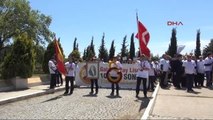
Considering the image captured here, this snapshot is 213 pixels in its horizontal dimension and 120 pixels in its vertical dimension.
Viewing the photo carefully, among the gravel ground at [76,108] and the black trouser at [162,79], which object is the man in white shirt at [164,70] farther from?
the gravel ground at [76,108]

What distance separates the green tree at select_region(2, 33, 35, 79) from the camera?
21.1 metres

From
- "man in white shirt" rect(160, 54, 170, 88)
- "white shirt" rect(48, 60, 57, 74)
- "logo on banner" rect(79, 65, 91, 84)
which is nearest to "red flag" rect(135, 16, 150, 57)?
"man in white shirt" rect(160, 54, 170, 88)

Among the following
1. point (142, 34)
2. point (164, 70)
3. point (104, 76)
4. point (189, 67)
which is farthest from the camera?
point (104, 76)

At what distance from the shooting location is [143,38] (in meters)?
18.9

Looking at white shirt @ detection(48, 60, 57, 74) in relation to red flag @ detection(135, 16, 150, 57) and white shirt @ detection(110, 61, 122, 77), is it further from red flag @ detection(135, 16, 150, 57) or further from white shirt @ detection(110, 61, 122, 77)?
red flag @ detection(135, 16, 150, 57)

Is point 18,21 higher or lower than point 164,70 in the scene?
higher

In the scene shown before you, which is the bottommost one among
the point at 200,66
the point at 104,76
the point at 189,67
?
the point at 104,76

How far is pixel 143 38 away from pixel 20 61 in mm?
6873

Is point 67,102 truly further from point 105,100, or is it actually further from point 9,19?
point 9,19

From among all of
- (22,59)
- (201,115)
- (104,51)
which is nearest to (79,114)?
(201,115)

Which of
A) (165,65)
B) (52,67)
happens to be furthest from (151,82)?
(52,67)

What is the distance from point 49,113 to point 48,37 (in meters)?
48.4

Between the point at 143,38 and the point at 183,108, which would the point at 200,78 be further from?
the point at 183,108

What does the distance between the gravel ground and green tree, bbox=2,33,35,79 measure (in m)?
4.05
